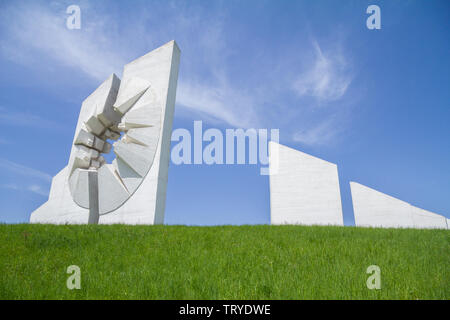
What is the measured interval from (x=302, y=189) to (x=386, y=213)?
548 cm

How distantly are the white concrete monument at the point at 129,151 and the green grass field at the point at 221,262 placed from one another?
384cm

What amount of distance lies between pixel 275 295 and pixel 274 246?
2.12 metres

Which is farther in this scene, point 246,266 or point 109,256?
point 109,256

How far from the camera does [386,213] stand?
16.8 metres

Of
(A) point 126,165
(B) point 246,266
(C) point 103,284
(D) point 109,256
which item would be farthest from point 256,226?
(A) point 126,165

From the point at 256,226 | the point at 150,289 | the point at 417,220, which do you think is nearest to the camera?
the point at 150,289

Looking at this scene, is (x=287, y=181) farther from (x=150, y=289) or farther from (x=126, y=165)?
(x=150, y=289)

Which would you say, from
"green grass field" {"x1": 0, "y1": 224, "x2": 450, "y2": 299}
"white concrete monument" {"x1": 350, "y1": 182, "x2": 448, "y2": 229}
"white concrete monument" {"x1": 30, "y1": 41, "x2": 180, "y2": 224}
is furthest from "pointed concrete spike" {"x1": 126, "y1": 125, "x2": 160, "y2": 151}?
"white concrete monument" {"x1": 350, "y1": 182, "x2": 448, "y2": 229}

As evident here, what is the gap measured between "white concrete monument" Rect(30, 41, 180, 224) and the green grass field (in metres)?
3.84

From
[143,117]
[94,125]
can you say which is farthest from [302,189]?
[94,125]

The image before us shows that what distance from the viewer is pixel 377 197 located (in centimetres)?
1720

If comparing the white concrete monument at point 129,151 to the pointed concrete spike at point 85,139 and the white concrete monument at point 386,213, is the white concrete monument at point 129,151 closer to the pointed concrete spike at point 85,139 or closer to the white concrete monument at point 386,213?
the pointed concrete spike at point 85,139

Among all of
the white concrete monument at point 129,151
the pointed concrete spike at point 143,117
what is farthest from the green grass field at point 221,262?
the pointed concrete spike at point 143,117

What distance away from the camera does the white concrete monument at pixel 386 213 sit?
53.9ft
